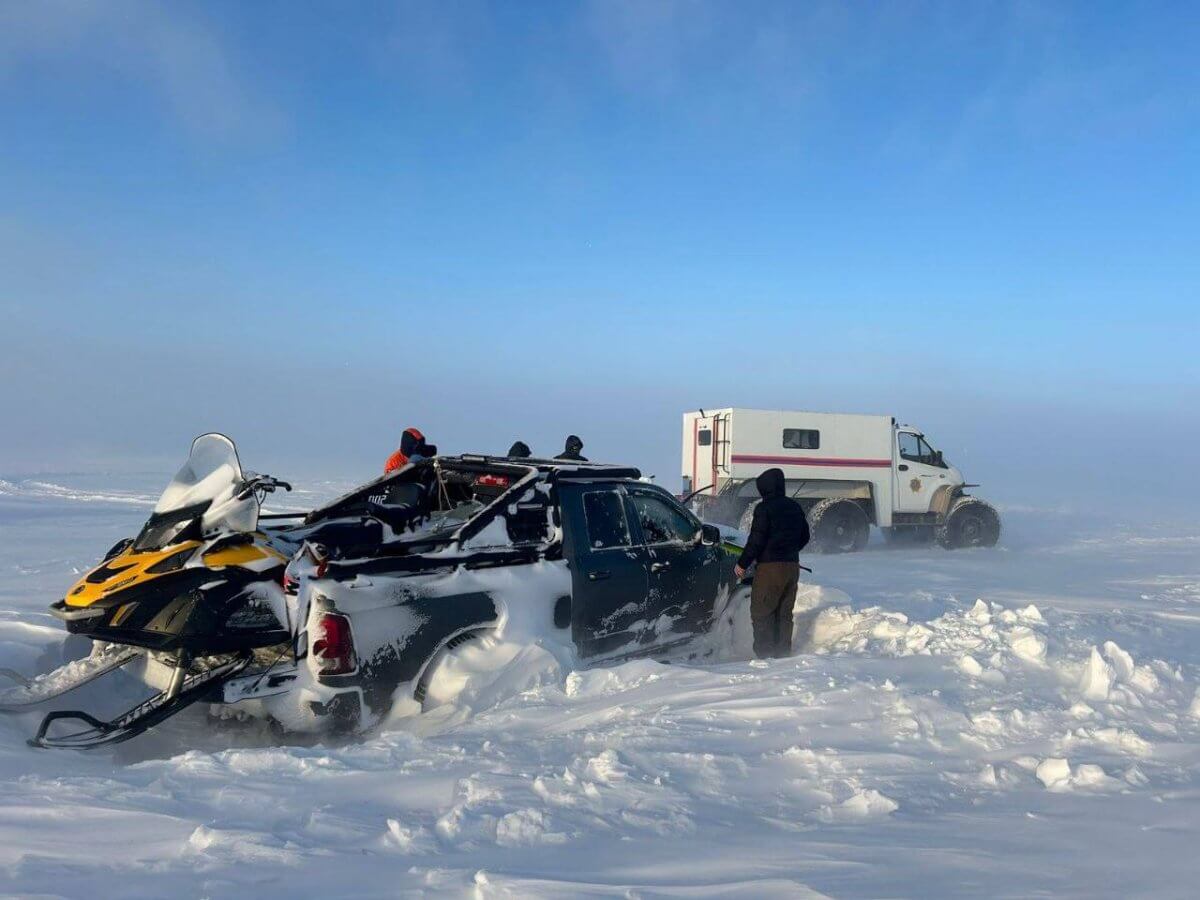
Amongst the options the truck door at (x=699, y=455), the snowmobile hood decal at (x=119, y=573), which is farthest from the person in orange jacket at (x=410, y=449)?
the truck door at (x=699, y=455)

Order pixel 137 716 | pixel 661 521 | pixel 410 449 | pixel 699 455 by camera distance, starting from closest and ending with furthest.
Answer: pixel 137 716 → pixel 661 521 → pixel 410 449 → pixel 699 455

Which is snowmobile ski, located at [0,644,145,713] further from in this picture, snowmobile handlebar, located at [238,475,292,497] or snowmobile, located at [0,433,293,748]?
snowmobile handlebar, located at [238,475,292,497]

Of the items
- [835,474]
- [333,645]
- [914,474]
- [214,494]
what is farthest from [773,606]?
[914,474]

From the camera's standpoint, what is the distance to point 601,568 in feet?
18.5

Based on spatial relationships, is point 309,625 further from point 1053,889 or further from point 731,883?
point 1053,889

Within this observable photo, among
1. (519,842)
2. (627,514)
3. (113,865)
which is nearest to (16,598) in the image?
(627,514)

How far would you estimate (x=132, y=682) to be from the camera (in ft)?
17.4

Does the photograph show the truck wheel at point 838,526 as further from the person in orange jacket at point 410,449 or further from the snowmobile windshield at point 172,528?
the snowmobile windshield at point 172,528

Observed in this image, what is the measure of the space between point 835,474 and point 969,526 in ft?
10.4

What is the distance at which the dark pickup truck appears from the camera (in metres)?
4.43

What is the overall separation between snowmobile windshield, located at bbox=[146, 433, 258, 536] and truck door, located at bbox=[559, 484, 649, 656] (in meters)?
1.91

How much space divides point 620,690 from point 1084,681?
8.97 ft

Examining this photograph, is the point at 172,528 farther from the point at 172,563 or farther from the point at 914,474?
the point at 914,474

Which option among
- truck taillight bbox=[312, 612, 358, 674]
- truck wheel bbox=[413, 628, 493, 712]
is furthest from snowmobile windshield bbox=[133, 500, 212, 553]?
truck wheel bbox=[413, 628, 493, 712]
